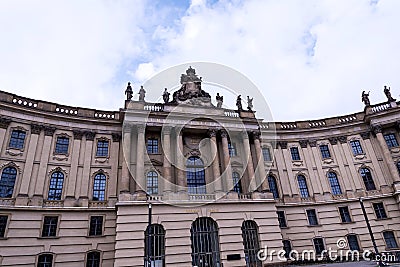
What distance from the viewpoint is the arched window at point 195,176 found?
30.0m

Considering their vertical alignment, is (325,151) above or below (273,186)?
above

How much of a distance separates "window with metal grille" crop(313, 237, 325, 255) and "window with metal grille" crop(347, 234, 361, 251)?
2952mm

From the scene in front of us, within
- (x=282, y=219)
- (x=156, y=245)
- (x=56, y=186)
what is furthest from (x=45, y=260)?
(x=282, y=219)

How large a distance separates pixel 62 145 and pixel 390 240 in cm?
3783

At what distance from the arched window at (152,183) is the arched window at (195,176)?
11.6 feet

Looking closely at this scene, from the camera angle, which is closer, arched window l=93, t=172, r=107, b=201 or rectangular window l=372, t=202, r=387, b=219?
arched window l=93, t=172, r=107, b=201

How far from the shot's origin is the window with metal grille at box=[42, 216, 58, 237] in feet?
82.1

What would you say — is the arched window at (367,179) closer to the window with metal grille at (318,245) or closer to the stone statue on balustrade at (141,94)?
the window with metal grille at (318,245)

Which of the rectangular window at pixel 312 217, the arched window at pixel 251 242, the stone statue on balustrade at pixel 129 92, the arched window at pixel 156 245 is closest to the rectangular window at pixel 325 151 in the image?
the rectangular window at pixel 312 217

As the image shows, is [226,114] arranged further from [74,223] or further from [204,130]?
[74,223]

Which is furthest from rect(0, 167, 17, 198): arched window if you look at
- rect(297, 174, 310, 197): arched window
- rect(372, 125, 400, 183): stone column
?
rect(372, 125, 400, 183): stone column

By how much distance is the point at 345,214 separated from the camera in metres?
33.2

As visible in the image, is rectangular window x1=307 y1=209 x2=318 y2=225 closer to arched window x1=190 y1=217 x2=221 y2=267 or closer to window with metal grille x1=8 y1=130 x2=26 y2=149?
arched window x1=190 y1=217 x2=221 y2=267

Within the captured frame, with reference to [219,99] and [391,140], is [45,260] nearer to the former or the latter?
[219,99]
